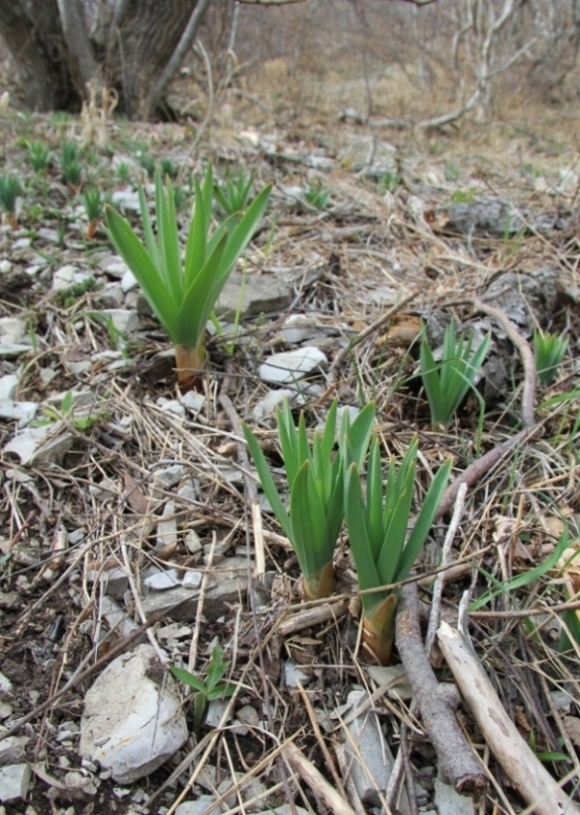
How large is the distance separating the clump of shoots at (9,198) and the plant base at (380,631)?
2152 mm

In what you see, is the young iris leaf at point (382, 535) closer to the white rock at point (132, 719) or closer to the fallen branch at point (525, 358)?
the white rock at point (132, 719)

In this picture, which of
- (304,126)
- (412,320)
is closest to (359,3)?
(304,126)

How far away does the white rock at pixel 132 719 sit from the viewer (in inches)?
40.1

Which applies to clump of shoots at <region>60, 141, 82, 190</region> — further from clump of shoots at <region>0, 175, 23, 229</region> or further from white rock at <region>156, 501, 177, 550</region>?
white rock at <region>156, 501, 177, 550</region>

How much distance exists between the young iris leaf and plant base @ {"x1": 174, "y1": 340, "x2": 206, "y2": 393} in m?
0.75

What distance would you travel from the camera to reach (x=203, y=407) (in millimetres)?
1746

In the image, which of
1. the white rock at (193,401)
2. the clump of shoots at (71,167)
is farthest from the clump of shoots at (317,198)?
the white rock at (193,401)

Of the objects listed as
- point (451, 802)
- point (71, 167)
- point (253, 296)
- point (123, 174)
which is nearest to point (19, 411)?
point (253, 296)

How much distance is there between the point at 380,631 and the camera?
3.62 feet

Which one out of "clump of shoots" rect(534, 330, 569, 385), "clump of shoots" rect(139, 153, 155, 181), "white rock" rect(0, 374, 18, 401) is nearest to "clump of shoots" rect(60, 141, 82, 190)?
"clump of shoots" rect(139, 153, 155, 181)

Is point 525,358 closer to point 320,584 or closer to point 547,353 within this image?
point 547,353

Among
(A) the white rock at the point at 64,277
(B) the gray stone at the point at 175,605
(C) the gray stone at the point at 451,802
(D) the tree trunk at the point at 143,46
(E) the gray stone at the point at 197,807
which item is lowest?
(E) the gray stone at the point at 197,807

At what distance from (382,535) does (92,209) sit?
1.86 meters

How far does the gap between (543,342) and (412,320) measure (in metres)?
0.38
